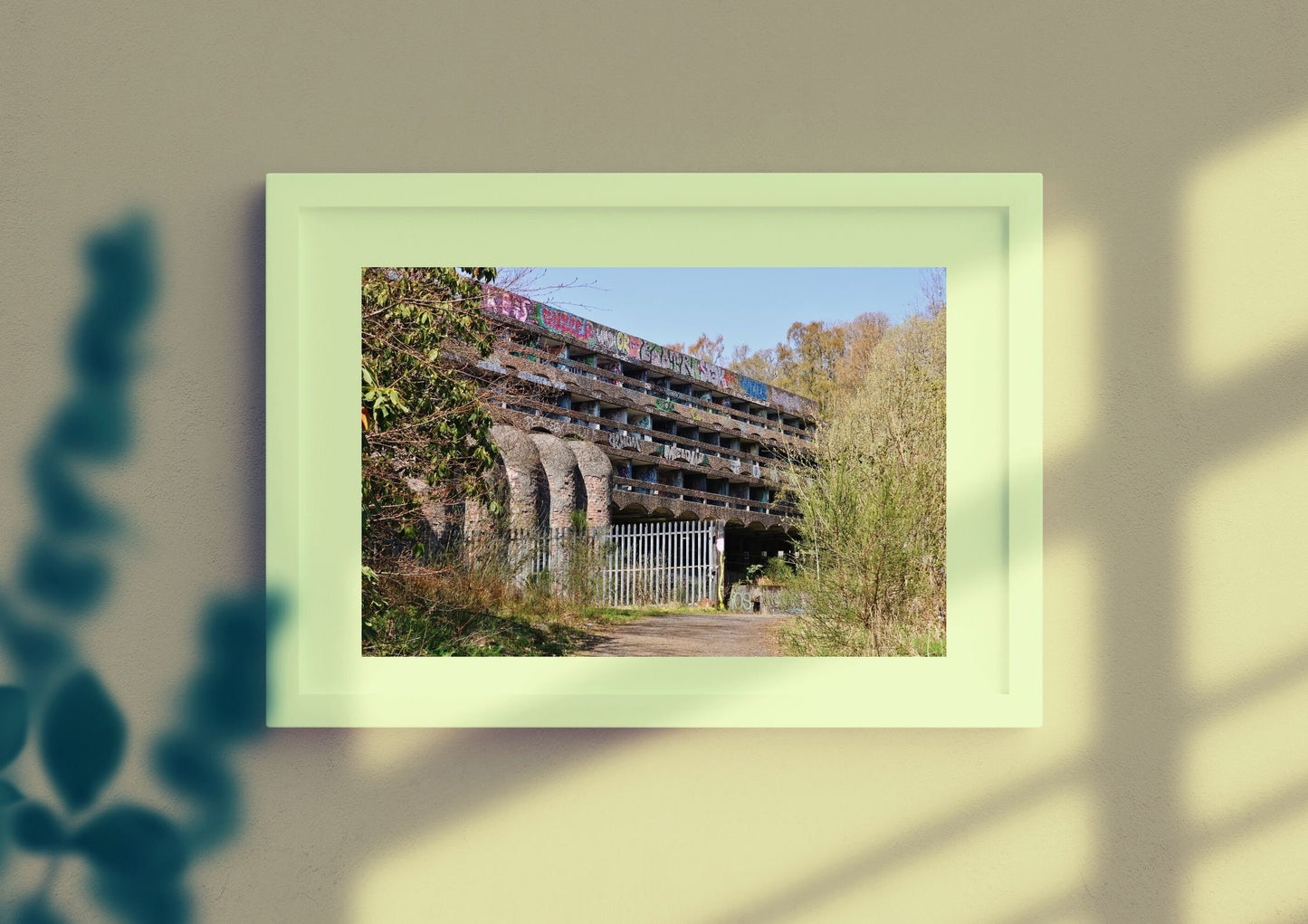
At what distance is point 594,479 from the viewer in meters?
11.8

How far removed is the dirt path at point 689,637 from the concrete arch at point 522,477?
5.28 ft

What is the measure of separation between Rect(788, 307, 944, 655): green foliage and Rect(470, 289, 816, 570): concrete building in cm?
301

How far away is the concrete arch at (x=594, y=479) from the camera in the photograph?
452 inches

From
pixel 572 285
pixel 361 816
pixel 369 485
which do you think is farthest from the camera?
pixel 572 285

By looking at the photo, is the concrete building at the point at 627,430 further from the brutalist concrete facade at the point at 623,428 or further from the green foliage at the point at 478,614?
the green foliage at the point at 478,614

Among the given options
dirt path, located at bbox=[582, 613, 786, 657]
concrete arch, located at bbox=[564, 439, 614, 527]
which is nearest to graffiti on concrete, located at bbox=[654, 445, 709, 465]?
concrete arch, located at bbox=[564, 439, 614, 527]

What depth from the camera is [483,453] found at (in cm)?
468

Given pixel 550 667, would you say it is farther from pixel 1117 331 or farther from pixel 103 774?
pixel 1117 331

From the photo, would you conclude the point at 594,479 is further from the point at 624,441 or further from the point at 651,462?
the point at 651,462

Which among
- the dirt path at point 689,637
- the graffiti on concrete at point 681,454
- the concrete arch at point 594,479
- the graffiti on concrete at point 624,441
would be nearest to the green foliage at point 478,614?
the dirt path at point 689,637

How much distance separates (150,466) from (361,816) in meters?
0.82

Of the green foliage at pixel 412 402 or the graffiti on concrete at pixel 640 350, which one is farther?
the graffiti on concrete at pixel 640 350
